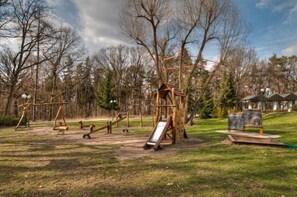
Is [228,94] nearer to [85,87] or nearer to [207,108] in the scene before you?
[207,108]

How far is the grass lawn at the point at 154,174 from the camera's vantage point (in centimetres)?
378

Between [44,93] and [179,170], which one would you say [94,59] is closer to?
[44,93]

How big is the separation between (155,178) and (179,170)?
798 mm

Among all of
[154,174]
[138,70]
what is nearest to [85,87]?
[138,70]

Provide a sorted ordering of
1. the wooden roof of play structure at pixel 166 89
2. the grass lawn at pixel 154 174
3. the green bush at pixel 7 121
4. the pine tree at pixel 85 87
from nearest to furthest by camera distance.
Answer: the grass lawn at pixel 154 174
the wooden roof of play structure at pixel 166 89
the green bush at pixel 7 121
the pine tree at pixel 85 87

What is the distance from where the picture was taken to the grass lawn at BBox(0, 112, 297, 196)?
3.78 metres

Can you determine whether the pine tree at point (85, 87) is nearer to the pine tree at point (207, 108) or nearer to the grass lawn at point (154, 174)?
the pine tree at point (207, 108)

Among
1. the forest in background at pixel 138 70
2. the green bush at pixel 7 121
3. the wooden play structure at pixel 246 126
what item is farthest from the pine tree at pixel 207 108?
the green bush at pixel 7 121

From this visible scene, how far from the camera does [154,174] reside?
475 centimetres

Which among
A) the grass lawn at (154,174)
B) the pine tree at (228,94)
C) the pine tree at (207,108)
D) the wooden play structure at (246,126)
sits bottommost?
the grass lawn at (154,174)

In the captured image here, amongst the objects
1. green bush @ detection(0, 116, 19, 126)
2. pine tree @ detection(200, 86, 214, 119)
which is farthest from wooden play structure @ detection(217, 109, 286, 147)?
pine tree @ detection(200, 86, 214, 119)

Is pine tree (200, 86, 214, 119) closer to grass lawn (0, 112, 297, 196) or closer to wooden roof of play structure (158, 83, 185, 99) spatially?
wooden roof of play structure (158, 83, 185, 99)

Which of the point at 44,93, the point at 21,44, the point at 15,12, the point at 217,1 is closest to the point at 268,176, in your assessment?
the point at 217,1

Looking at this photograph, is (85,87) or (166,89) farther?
(85,87)
